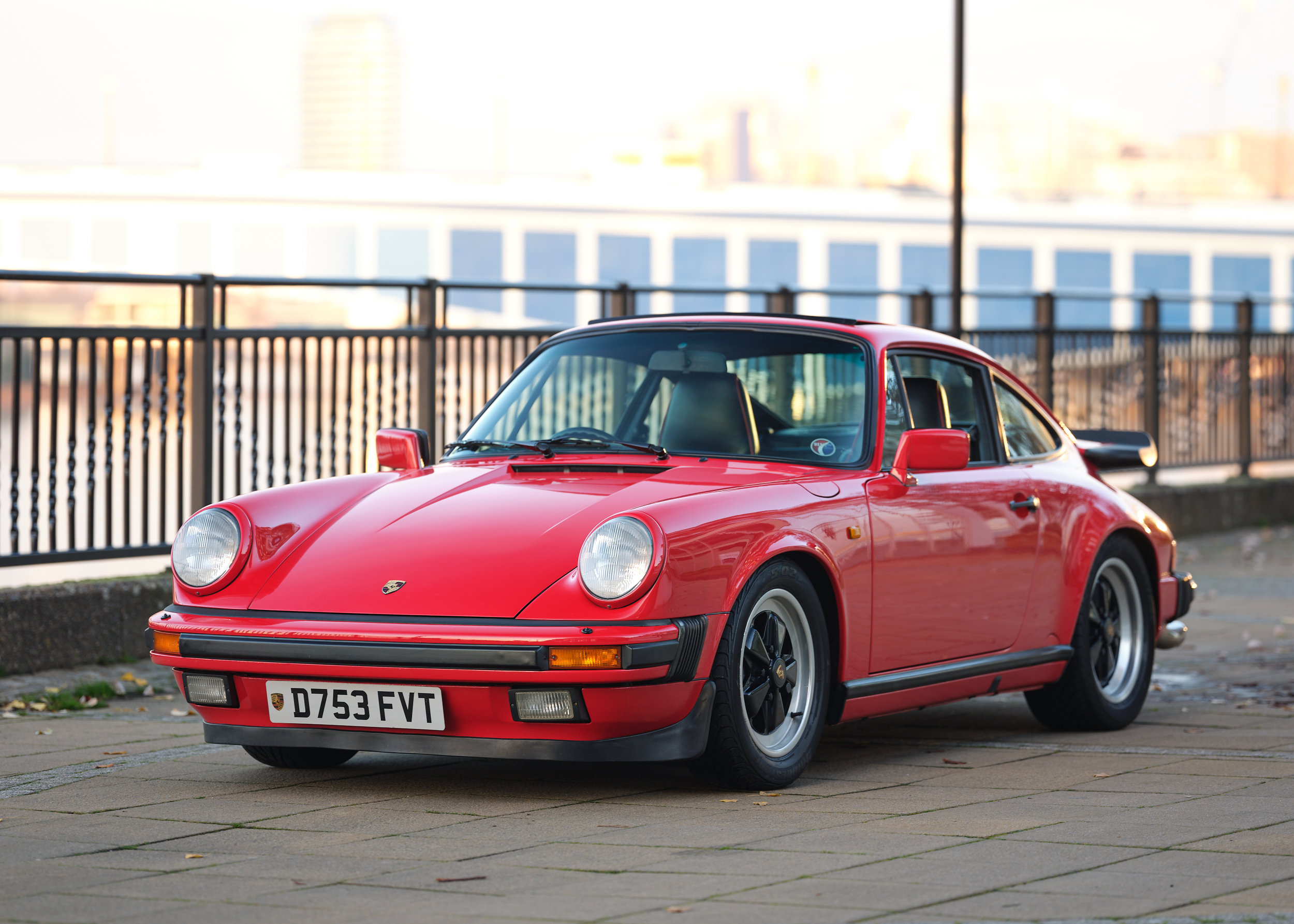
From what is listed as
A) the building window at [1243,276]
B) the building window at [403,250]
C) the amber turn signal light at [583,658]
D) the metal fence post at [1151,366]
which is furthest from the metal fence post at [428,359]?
the building window at [403,250]

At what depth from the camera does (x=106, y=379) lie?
9.05 meters

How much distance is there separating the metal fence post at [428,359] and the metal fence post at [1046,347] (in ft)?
20.6

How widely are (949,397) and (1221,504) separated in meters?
10.6

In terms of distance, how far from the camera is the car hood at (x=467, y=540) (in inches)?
210

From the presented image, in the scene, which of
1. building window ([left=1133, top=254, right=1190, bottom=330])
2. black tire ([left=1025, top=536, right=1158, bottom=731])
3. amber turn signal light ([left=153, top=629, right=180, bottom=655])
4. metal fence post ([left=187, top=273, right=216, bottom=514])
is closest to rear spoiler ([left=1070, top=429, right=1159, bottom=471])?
black tire ([left=1025, top=536, right=1158, bottom=731])

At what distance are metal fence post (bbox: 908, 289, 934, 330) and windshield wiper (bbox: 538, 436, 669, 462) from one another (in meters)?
8.69

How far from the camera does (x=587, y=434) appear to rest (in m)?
6.30

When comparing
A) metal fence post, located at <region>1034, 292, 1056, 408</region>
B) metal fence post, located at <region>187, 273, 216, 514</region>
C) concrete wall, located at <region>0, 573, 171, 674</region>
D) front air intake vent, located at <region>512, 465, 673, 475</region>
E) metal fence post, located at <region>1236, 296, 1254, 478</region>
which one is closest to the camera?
front air intake vent, located at <region>512, 465, 673, 475</region>

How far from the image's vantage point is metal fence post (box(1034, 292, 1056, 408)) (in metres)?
15.4

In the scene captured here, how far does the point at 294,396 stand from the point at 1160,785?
17.9ft

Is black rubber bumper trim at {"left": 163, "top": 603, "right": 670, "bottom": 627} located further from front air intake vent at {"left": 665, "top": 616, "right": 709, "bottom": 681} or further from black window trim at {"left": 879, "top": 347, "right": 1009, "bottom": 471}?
black window trim at {"left": 879, "top": 347, "right": 1009, "bottom": 471}

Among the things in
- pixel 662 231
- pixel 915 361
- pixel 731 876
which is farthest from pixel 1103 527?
pixel 662 231

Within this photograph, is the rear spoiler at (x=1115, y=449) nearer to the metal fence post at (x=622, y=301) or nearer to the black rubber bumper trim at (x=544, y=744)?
Answer: the black rubber bumper trim at (x=544, y=744)

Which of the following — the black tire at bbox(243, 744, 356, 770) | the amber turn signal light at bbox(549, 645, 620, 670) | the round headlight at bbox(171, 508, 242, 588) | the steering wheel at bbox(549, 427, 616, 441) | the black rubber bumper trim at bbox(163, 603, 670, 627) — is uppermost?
the steering wheel at bbox(549, 427, 616, 441)
